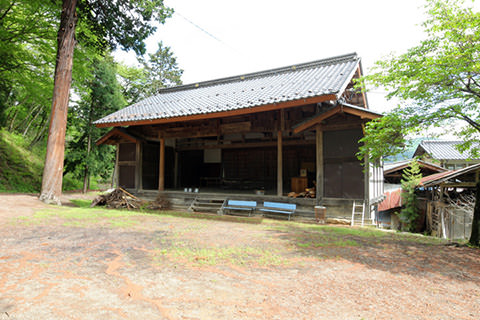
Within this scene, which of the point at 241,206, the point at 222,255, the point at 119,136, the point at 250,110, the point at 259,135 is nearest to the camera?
the point at 222,255

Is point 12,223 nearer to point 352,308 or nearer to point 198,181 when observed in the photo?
point 352,308

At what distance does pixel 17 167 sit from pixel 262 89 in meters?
14.8

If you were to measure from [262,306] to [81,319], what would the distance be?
4.87 ft

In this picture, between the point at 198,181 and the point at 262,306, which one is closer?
the point at 262,306

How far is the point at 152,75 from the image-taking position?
32.8 metres

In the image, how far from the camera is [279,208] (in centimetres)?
856

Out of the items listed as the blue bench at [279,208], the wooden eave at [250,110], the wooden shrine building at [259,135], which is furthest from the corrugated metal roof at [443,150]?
the wooden eave at [250,110]

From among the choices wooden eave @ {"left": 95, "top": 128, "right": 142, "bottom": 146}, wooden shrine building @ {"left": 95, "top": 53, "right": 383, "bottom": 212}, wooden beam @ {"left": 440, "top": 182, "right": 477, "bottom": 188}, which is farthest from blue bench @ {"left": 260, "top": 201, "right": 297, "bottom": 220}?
wooden beam @ {"left": 440, "top": 182, "right": 477, "bottom": 188}

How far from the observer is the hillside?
13766mm

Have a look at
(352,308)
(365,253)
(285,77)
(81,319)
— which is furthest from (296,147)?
(81,319)

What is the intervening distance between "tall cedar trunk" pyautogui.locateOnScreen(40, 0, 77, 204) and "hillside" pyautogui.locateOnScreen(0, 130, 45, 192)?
675cm

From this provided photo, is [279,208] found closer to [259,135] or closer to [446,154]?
[259,135]

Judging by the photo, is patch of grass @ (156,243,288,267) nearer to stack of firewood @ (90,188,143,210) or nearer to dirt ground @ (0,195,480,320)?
dirt ground @ (0,195,480,320)

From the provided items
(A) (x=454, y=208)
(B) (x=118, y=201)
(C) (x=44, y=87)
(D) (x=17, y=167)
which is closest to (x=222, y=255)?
(B) (x=118, y=201)
